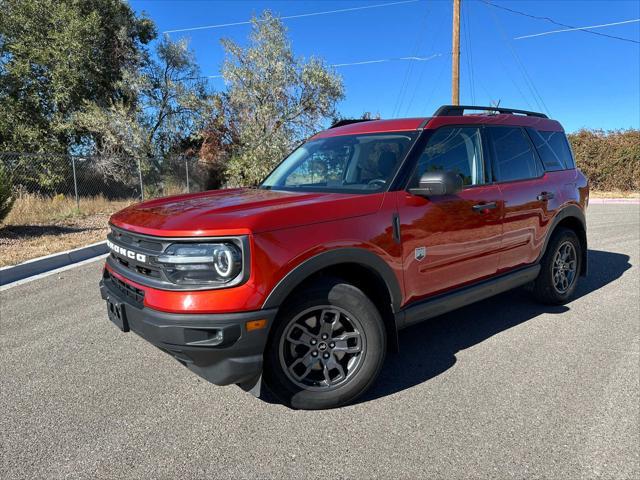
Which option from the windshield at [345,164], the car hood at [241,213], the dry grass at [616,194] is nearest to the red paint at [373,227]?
the car hood at [241,213]

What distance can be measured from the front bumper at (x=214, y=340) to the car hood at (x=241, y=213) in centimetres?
47

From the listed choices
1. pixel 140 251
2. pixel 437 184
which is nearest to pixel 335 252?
pixel 437 184

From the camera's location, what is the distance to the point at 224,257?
241 centimetres

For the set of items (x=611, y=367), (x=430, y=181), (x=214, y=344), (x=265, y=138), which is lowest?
(x=611, y=367)

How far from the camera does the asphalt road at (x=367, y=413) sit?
2312 mm

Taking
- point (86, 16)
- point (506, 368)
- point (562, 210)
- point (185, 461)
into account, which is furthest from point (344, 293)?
point (86, 16)

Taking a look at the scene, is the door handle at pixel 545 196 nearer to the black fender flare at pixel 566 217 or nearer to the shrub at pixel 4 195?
the black fender flare at pixel 566 217

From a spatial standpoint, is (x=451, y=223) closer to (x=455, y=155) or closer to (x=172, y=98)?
(x=455, y=155)

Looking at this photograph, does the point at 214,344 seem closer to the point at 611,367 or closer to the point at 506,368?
the point at 506,368

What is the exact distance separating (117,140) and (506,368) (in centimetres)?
1917

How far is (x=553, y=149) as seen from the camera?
473 centimetres

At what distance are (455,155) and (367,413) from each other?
212cm

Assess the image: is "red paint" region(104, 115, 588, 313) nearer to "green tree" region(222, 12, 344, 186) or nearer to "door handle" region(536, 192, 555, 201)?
"door handle" region(536, 192, 555, 201)

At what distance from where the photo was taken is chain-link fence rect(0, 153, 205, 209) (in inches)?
623
